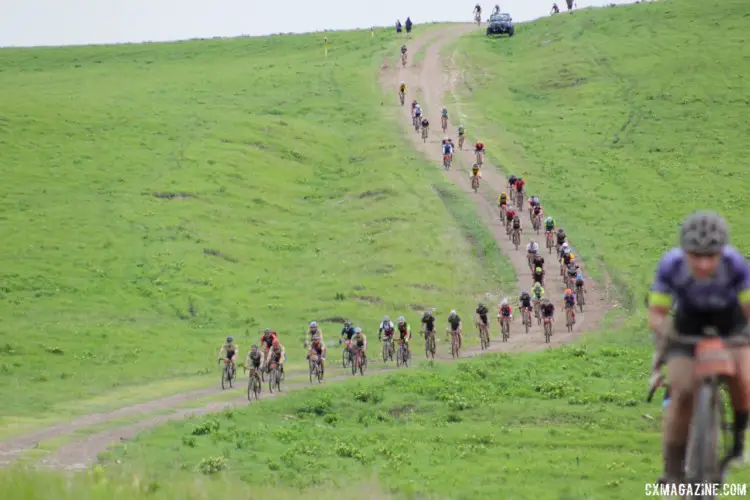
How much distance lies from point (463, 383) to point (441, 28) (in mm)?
106972

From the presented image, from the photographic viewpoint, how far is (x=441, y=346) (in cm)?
4669

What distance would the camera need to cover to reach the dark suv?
12688cm

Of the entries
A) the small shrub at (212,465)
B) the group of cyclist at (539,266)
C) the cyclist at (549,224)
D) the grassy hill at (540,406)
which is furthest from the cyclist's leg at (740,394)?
the cyclist at (549,224)

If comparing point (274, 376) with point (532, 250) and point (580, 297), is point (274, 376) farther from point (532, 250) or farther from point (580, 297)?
point (532, 250)

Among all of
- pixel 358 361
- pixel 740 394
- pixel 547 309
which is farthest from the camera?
pixel 547 309

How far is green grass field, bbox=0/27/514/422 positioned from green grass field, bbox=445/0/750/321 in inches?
308

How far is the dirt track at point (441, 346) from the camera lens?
28094 mm

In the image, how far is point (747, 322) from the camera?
8.84 m

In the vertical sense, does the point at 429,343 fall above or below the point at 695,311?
below

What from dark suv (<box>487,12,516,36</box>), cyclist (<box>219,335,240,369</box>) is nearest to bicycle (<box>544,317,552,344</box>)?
cyclist (<box>219,335,240,369</box>)

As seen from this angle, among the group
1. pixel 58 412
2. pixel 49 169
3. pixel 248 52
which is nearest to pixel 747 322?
pixel 58 412

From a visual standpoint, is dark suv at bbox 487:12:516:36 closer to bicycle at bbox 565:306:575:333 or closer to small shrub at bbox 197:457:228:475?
bicycle at bbox 565:306:575:333

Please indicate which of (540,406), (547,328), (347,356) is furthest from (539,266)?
(540,406)

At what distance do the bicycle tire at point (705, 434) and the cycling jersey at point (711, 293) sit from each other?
505mm
